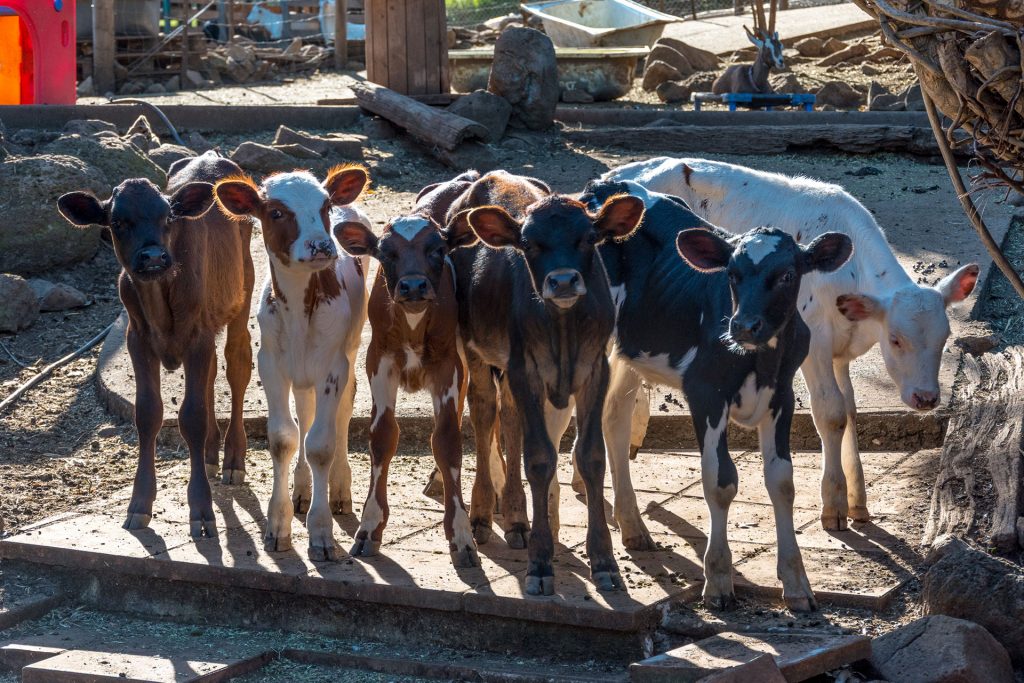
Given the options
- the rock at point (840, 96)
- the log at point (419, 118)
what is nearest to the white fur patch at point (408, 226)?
the log at point (419, 118)

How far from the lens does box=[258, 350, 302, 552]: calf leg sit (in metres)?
6.91

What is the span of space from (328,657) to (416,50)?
1180 centimetres

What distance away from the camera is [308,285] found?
685 centimetres

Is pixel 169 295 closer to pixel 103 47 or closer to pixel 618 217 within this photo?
pixel 618 217

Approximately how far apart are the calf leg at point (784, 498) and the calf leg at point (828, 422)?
2.81 ft

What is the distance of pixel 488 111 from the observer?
15945 mm

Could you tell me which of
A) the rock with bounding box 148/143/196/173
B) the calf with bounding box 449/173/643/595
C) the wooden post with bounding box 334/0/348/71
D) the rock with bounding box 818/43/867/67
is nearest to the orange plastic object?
the rock with bounding box 148/143/196/173

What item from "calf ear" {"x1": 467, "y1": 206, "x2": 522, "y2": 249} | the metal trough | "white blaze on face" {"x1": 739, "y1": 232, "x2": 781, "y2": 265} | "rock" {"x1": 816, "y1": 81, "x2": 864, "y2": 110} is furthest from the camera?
the metal trough

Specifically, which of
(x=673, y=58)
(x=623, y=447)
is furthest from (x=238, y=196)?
(x=673, y=58)

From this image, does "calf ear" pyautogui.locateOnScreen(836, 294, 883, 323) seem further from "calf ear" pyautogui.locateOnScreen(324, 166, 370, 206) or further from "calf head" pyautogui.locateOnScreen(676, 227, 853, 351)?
"calf ear" pyautogui.locateOnScreen(324, 166, 370, 206)

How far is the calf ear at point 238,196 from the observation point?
6695mm

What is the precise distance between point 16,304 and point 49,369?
87 cm

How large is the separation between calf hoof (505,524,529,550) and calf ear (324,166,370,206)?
1.87 m

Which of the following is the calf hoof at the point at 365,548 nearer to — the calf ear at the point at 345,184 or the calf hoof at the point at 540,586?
the calf hoof at the point at 540,586
